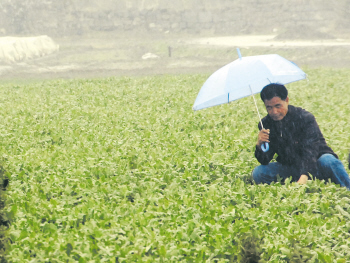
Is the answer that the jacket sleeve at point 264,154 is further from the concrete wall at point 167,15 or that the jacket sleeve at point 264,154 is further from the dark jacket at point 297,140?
the concrete wall at point 167,15

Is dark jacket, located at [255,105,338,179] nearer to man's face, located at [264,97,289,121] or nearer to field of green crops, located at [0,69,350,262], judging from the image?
man's face, located at [264,97,289,121]

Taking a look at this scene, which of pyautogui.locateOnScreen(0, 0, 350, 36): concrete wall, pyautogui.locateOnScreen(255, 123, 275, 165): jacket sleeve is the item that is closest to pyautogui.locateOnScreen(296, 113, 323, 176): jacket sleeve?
pyautogui.locateOnScreen(255, 123, 275, 165): jacket sleeve

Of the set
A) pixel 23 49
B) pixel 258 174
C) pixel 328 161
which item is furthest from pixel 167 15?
pixel 328 161

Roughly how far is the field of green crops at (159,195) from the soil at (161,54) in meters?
20.2

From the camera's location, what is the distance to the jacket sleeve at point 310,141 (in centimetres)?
575

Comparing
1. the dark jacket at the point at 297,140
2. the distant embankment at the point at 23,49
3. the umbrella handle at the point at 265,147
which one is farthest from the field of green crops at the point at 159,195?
the distant embankment at the point at 23,49

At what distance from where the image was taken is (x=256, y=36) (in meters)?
53.8

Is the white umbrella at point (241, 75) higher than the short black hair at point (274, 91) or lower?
higher

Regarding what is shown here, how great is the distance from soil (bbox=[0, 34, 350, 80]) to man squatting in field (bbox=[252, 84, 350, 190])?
80.6 feet

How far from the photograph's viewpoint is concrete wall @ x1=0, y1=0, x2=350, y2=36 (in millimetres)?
57594

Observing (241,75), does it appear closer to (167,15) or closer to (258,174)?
(258,174)

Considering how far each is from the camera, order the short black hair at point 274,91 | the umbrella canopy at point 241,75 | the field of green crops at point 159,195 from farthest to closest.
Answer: the umbrella canopy at point 241,75 < the short black hair at point 274,91 < the field of green crops at point 159,195

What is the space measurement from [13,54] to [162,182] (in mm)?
40199

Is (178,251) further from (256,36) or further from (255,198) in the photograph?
(256,36)
